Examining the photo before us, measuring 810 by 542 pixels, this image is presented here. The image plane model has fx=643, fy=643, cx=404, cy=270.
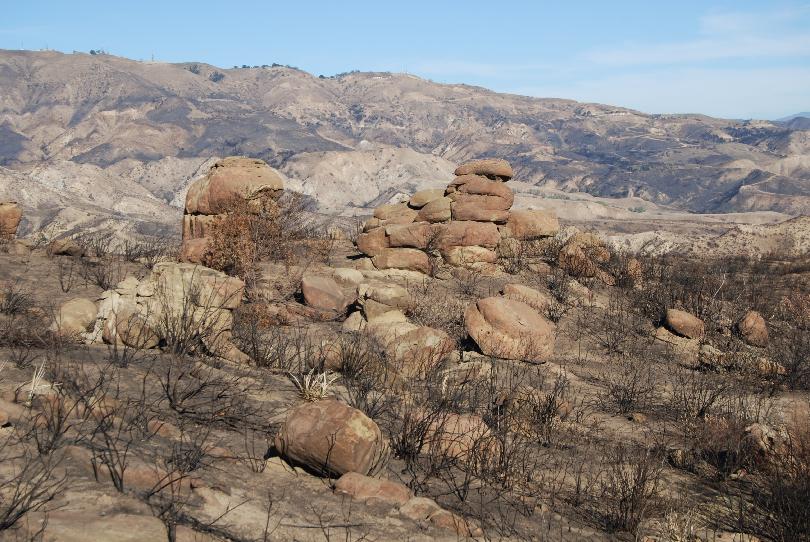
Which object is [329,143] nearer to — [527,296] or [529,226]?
[529,226]

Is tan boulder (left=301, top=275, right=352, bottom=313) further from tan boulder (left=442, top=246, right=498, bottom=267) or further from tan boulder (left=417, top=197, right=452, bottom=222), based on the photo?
tan boulder (left=417, top=197, right=452, bottom=222)

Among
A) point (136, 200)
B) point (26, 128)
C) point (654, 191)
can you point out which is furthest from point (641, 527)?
point (26, 128)

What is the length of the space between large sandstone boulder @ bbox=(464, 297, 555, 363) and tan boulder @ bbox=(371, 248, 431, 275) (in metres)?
4.54

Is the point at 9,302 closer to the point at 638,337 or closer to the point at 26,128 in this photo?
the point at 638,337

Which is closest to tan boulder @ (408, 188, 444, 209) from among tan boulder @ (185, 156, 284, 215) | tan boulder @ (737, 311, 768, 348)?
tan boulder @ (185, 156, 284, 215)

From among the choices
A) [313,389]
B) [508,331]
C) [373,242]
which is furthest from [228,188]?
[313,389]

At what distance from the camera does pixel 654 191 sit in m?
116

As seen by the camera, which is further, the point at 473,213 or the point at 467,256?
the point at 473,213

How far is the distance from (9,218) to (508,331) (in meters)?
12.9

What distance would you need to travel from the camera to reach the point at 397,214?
17312 mm

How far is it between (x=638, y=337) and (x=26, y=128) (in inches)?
6189

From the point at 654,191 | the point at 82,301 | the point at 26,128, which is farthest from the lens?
the point at 26,128

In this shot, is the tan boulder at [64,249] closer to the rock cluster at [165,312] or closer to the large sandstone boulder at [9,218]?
the large sandstone boulder at [9,218]

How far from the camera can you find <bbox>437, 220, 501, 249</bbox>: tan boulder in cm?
1538
